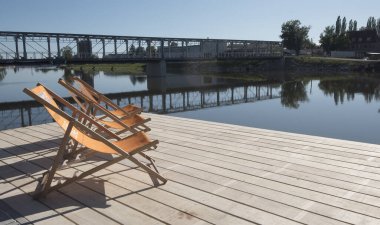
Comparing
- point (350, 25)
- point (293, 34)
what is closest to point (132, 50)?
point (293, 34)

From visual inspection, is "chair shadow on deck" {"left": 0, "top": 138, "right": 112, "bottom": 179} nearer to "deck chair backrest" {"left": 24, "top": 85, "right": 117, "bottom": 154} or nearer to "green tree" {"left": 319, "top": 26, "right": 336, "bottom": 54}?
"deck chair backrest" {"left": 24, "top": 85, "right": 117, "bottom": 154}

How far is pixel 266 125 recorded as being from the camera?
496 inches

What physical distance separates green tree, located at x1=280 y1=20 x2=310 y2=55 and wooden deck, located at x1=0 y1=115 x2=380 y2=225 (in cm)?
7033

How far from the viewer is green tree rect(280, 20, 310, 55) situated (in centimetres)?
7181

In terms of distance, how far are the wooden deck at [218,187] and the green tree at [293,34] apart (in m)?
70.3

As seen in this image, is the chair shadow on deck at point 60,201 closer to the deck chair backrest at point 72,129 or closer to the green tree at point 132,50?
the deck chair backrest at point 72,129

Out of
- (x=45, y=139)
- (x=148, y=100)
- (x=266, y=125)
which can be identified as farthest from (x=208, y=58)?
(x=45, y=139)

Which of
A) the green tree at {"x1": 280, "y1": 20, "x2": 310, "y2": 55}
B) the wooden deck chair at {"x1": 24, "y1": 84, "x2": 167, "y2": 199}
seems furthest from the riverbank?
the wooden deck chair at {"x1": 24, "y1": 84, "x2": 167, "y2": 199}

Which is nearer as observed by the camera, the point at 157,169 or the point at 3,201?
the point at 3,201

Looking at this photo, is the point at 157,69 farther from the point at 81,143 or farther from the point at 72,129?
the point at 81,143

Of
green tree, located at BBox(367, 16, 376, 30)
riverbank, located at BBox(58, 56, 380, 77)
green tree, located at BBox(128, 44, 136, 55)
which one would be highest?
green tree, located at BBox(367, 16, 376, 30)

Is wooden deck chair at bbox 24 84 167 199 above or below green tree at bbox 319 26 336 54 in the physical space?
below

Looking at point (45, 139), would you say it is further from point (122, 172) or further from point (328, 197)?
point (328, 197)

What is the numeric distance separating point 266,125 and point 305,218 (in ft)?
32.5
